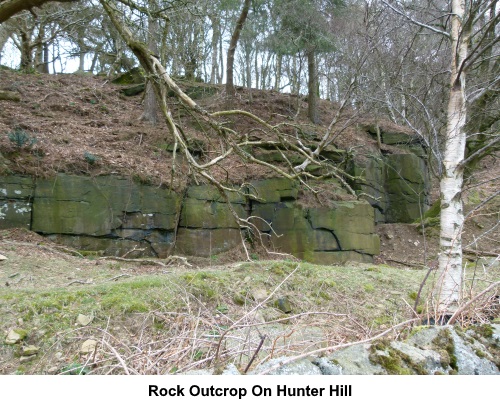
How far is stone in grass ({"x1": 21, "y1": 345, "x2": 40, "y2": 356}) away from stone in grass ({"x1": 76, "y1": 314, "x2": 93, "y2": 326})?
47 cm

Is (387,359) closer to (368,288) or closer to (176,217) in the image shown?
(368,288)

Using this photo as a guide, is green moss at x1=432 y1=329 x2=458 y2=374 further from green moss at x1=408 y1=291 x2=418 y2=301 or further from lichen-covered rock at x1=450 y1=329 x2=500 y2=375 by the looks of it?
green moss at x1=408 y1=291 x2=418 y2=301

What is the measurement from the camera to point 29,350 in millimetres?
4066

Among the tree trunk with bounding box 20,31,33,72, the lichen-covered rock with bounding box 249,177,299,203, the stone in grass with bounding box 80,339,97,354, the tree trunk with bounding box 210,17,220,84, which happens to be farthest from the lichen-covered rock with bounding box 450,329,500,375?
the tree trunk with bounding box 20,31,33,72

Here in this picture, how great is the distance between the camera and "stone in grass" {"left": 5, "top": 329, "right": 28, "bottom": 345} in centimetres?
413

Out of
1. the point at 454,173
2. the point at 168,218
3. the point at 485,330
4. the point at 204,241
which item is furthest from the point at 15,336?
the point at 204,241

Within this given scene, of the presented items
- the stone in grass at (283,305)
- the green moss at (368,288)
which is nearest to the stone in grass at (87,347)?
the stone in grass at (283,305)

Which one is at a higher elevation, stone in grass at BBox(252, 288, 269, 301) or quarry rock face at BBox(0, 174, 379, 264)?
quarry rock face at BBox(0, 174, 379, 264)

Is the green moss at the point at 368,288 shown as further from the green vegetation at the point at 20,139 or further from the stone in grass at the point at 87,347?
the green vegetation at the point at 20,139

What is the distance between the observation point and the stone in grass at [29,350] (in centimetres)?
405

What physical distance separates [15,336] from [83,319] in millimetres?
645

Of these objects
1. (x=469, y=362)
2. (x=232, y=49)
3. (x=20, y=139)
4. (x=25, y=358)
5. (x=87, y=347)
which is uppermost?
(x=232, y=49)
